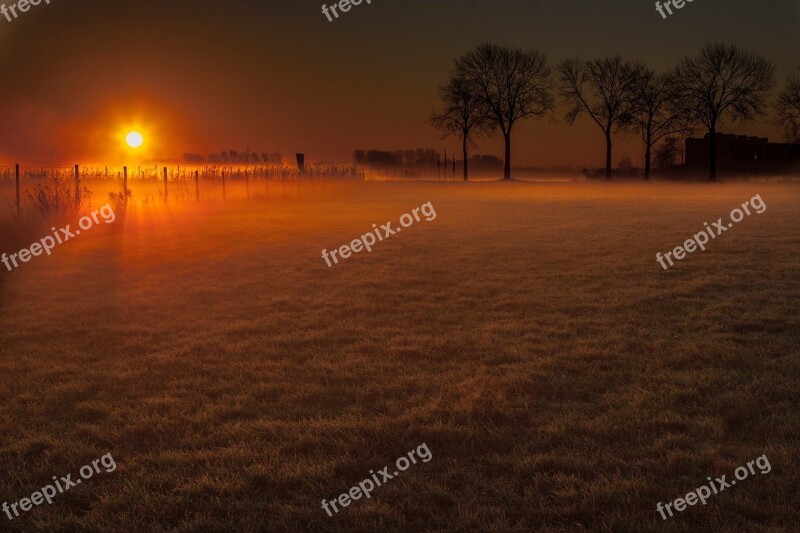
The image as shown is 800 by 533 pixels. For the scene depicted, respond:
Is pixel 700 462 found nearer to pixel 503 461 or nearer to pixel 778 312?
pixel 503 461

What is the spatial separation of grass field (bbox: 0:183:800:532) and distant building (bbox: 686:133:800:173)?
63.4 metres

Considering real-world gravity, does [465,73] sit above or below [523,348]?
above

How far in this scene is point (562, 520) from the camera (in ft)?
12.9

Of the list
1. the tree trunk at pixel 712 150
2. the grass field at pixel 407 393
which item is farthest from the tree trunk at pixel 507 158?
the grass field at pixel 407 393

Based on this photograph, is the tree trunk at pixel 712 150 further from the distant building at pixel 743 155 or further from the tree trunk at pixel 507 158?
the tree trunk at pixel 507 158

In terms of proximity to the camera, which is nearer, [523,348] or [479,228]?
[523,348]

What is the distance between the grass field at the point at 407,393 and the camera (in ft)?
13.6

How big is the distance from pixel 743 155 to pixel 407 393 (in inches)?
3214

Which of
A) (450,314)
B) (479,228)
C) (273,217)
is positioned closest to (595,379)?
(450,314)

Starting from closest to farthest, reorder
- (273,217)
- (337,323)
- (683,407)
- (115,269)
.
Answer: (683,407) < (337,323) < (115,269) < (273,217)

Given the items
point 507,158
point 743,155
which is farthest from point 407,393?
point 743,155

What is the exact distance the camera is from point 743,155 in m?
76.9

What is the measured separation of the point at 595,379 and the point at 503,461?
2126mm

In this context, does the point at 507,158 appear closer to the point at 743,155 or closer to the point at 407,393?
the point at 743,155
